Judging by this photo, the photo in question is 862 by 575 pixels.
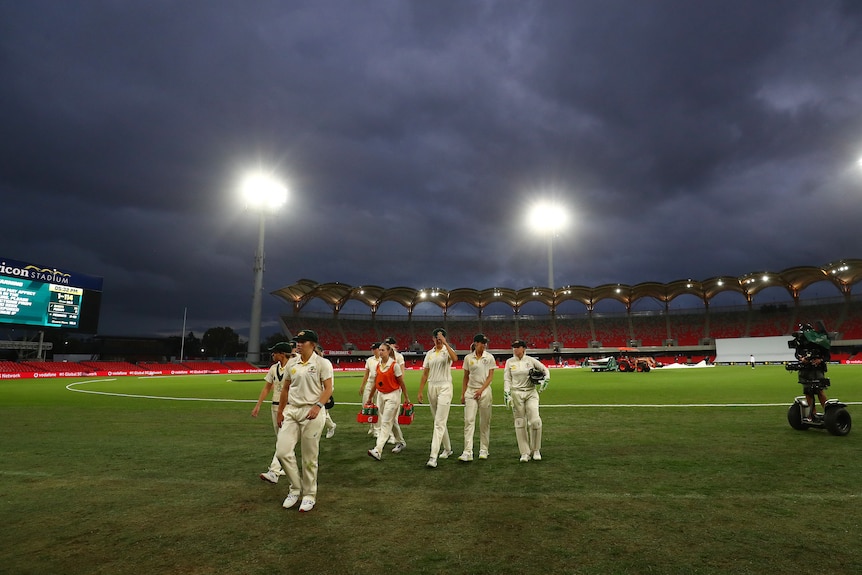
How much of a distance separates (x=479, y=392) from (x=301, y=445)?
3.23 m

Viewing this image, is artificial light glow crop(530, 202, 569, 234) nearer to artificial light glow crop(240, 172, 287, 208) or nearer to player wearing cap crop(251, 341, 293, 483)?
artificial light glow crop(240, 172, 287, 208)

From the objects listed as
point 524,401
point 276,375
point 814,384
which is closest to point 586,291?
point 814,384

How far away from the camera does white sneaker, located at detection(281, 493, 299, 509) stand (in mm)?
5191

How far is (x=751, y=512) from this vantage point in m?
4.75

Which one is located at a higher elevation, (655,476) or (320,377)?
(320,377)

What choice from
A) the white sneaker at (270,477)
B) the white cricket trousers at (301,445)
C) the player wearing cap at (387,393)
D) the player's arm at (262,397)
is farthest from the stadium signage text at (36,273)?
the white cricket trousers at (301,445)

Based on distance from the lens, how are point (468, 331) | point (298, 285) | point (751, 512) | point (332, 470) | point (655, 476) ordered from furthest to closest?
1. point (468, 331)
2. point (298, 285)
3. point (332, 470)
4. point (655, 476)
5. point (751, 512)

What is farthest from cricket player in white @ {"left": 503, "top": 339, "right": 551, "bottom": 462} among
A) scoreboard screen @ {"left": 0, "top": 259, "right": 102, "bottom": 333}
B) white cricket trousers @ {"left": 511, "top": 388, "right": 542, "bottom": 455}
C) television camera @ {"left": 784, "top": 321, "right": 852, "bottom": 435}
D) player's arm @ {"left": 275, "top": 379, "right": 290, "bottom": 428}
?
scoreboard screen @ {"left": 0, "top": 259, "right": 102, "bottom": 333}

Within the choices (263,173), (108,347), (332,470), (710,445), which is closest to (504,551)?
(332,470)

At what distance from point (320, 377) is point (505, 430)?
6084 mm

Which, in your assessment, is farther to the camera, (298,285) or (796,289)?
(298,285)

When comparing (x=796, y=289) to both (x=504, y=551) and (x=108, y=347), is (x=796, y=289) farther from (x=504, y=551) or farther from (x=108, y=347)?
(x=108, y=347)

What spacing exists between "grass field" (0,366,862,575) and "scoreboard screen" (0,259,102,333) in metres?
38.4

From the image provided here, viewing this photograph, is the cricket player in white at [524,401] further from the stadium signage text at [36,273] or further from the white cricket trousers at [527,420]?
the stadium signage text at [36,273]
